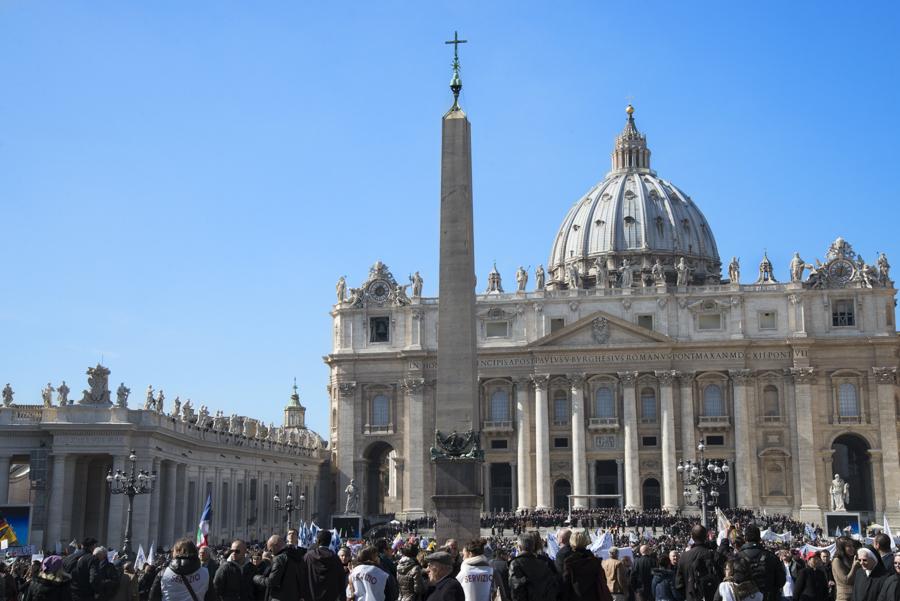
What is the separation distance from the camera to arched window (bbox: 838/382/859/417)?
81.1 m

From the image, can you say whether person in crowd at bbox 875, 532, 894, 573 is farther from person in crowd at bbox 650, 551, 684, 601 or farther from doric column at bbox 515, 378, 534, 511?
doric column at bbox 515, 378, 534, 511

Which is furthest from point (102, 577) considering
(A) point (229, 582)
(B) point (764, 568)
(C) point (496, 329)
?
(C) point (496, 329)

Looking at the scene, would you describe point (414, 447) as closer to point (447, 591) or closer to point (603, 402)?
point (603, 402)

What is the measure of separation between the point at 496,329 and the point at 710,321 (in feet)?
48.3

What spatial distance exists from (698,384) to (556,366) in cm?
969

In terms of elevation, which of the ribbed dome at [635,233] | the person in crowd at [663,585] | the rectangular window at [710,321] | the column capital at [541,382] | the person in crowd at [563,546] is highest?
the ribbed dome at [635,233]

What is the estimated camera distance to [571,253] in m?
115

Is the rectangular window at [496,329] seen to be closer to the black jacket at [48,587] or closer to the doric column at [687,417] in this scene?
the doric column at [687,417]

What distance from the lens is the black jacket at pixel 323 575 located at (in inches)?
565

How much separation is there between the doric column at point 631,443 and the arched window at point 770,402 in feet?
Result: 28.6

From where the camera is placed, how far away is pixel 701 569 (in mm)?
15547

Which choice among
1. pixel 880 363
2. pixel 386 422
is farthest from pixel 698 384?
pixel 386 422

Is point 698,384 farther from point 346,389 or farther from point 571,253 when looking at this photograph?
point 571,253

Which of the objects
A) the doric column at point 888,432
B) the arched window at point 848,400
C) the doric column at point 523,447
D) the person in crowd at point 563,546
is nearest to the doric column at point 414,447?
the doric column at point 523,447
